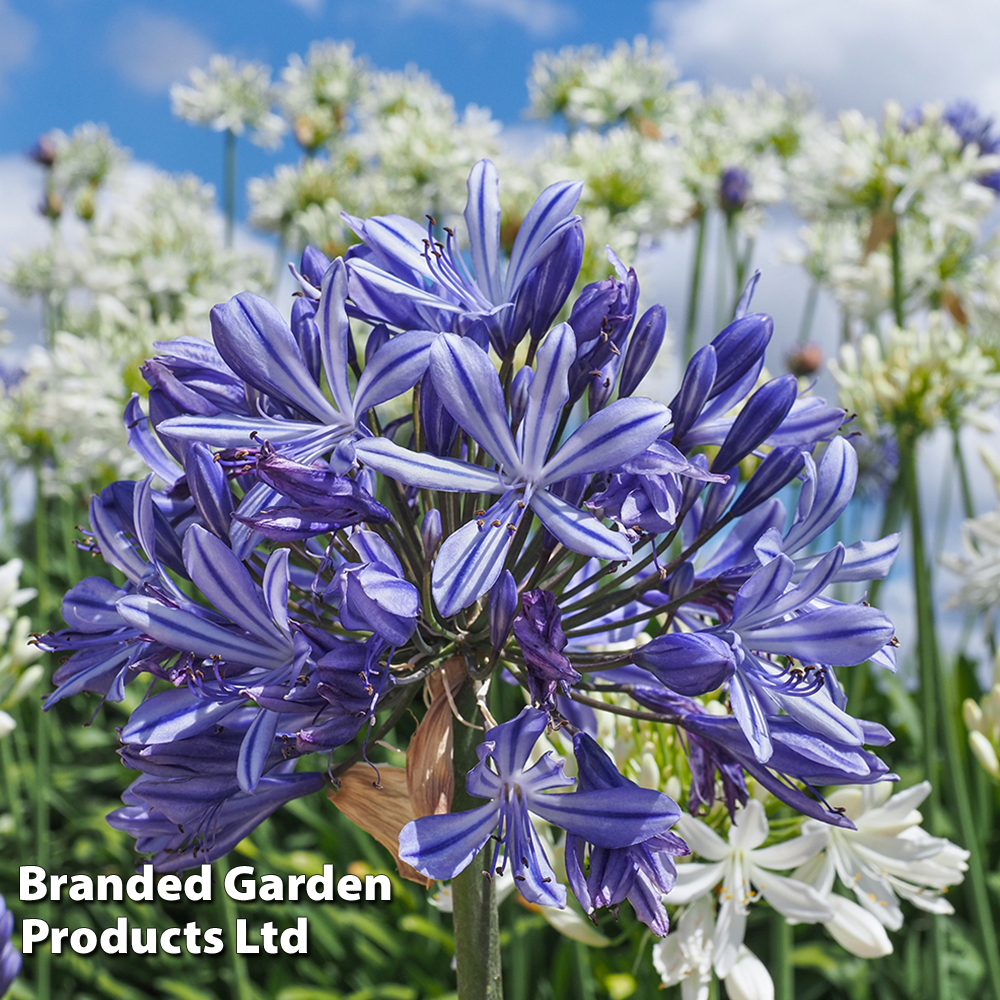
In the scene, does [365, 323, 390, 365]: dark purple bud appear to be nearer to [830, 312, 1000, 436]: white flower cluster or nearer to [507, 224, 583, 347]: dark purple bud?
[507, 224, 583, 347]: dark purple bud

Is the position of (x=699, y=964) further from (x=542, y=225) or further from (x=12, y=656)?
(x=12, y=656)

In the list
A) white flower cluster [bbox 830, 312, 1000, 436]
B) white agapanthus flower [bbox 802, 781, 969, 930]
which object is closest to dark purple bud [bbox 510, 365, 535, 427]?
white agapanthus flower [bbox 802, 781, 969, 930]

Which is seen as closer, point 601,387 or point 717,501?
point 601,387

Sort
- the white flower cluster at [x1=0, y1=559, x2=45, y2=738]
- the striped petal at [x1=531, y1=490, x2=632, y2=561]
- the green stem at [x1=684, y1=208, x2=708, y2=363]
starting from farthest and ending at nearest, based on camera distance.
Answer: the green stem at [x1=684, y1=208, x2=708, y2=363], the white flower cluster at [x1=0, y1=559, x2=45, y2=738], the striped petal at [x1=531, y1=490, x2=632, y2=561]

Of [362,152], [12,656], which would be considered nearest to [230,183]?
[362,152]

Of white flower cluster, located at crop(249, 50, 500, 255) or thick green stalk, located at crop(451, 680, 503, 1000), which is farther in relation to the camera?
white flower cluster, located at crop(249, 50, 500, 255)

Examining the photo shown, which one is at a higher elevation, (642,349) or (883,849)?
(642,349)

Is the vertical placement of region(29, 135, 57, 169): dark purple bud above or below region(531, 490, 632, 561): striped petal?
above

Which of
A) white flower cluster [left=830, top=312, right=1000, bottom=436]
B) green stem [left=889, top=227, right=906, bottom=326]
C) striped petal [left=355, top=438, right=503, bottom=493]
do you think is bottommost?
striped petal [left=355, top=438, right=503, bottom=493]
